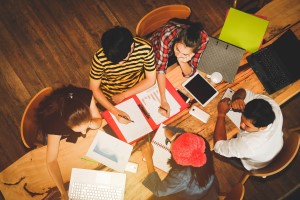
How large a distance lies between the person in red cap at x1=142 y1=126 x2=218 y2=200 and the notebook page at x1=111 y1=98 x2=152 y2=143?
4.6 inches

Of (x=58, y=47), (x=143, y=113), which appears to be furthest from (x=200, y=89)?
(x=58, y=47)

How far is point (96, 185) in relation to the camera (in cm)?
194

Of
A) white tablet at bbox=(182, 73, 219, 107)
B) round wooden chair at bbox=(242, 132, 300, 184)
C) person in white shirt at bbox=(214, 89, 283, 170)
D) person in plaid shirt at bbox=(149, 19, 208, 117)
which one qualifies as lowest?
round wooden chair at bbox=(242, 132, 300, 184)

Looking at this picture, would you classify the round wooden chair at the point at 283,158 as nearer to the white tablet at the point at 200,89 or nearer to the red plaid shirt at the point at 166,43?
the white tablet at the point at 200,89

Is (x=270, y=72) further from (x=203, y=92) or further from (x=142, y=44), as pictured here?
(x=142, y=44)

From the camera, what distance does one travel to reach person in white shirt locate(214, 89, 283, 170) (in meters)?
1.82

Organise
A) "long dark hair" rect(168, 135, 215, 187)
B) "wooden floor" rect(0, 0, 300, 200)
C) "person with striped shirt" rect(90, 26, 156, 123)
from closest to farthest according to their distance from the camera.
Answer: "person with striped shirt" rect(90, 26, 156, 123)
"long dark hair" rect(168, 135, 215, 187)
"wooden floor" rect(0, 0, 300, 200)

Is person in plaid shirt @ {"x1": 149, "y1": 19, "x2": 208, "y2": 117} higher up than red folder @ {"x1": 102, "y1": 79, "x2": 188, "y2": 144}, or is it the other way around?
person in plaid shirt @ {"x1": 149, "y1": 19, "x2": 208, "y2": 117}

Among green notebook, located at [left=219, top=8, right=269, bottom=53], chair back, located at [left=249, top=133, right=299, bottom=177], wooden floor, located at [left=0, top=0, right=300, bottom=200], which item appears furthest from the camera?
wooden floor, located at [left=0, top=0, right=300, bottom=200]

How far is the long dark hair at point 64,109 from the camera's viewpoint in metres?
1.89

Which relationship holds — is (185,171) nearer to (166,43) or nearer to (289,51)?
(166,43)

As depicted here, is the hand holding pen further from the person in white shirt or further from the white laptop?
the person in white shirt

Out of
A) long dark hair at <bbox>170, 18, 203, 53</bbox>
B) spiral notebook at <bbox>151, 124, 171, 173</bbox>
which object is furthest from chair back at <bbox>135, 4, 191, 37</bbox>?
spiral notebook at <bbox>151, 124, 171, 173</bbox>

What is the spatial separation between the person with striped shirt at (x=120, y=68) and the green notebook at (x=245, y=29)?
30.2 inches
